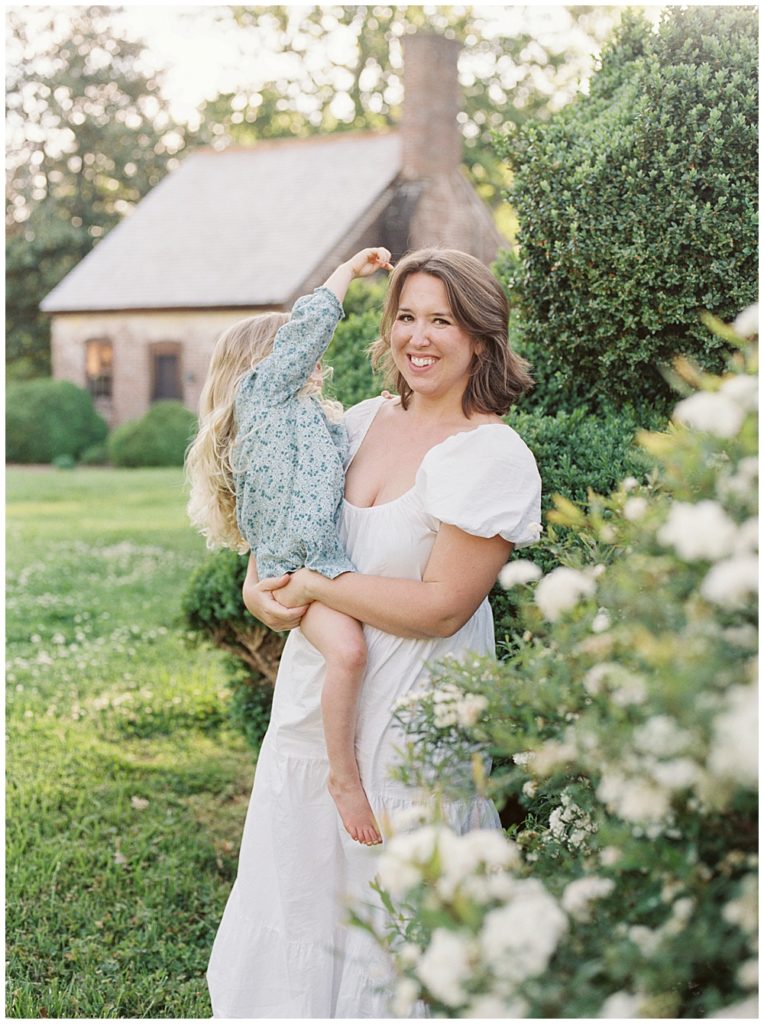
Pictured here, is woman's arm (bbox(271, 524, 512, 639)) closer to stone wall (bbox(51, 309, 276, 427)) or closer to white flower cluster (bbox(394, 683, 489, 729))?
white flower cluster (bbox(394, 683, 489, 729))

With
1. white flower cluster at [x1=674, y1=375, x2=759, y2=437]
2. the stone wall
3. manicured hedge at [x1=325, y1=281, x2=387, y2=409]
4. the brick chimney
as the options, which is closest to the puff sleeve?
white flower cluster at [x1=674, y1=375, x2=759, y2=437]

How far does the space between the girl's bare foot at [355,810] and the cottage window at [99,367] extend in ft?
82.2

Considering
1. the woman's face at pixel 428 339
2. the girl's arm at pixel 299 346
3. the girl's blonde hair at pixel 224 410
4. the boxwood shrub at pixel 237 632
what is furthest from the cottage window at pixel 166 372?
the woman's face at pixel 428 339

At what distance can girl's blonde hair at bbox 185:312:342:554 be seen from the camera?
118 inches

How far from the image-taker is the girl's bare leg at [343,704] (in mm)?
2611

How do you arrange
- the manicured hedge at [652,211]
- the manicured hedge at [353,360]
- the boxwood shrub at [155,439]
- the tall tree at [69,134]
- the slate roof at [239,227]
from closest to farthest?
the manicured hedge at [652,211], the manicured hedge at [353,360], the boxwood shrub at [155,439], the slate roof at [239,227], the tall tree at [69,134]

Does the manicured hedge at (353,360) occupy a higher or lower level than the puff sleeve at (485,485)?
lower

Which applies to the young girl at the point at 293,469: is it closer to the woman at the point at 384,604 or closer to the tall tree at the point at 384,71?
the woman at the point at 384,604

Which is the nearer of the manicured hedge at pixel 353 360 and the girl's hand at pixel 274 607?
the girl's hand at pixel 274 607

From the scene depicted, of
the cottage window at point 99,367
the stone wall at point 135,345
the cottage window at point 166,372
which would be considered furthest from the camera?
the cottage window at point 99,367

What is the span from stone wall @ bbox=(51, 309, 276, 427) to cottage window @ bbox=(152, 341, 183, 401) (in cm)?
12

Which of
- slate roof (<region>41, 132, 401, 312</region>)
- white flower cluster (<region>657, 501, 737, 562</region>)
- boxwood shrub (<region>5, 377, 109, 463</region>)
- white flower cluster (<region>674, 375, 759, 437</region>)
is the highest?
white flower cluster (<region>674, 375, 759, 437</region>)

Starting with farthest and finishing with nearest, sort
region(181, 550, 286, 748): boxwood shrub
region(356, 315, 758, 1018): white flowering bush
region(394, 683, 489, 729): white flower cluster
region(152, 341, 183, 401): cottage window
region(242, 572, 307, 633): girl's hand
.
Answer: region(152, 341, 183, 401): cottage window, region(181, 550, 286, 748): boxwood shrub, region(242, 572, 307, 633): girl's hand, region(394, 683, 489, 729): white flower cluster, region(356, 315, 758, 1018): white flowering bush

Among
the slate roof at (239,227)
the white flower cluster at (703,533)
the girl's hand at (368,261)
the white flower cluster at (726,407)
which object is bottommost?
the slate roof at (239,227)
